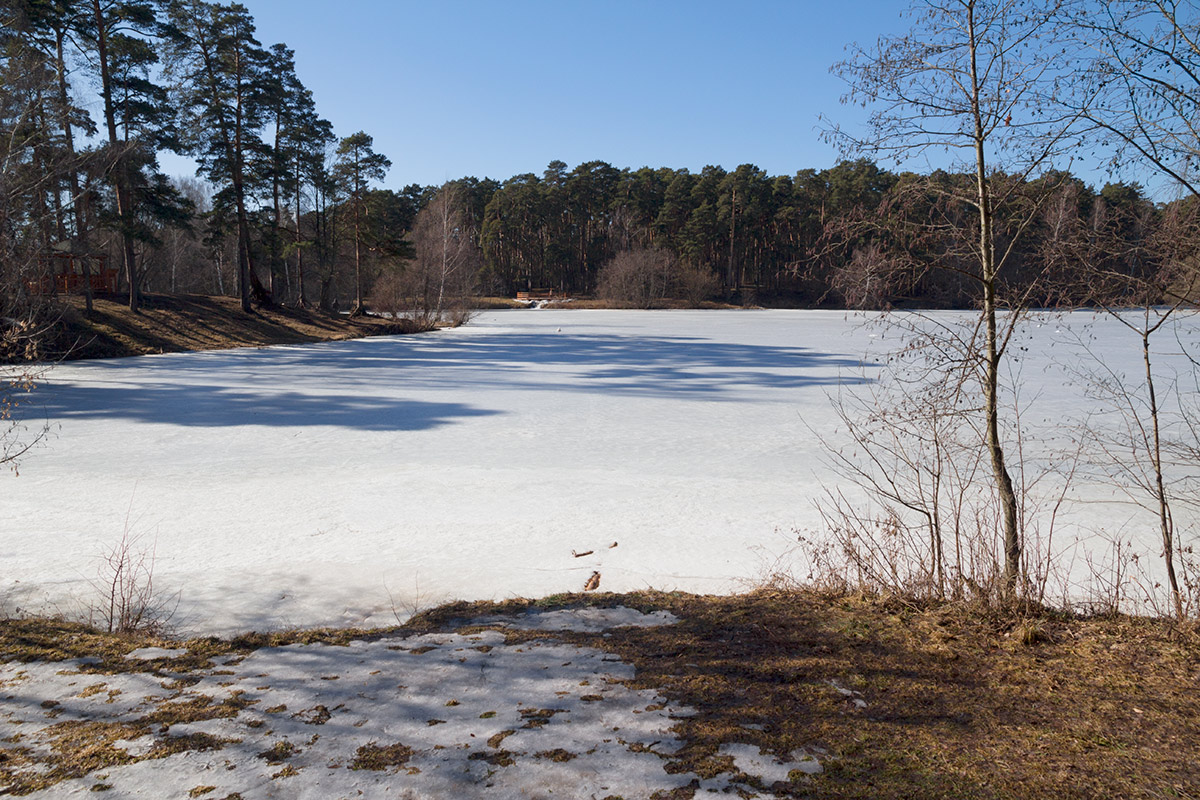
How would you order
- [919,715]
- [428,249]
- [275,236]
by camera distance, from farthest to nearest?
1. [428,249]
2. [275,236]
3. [919,715]

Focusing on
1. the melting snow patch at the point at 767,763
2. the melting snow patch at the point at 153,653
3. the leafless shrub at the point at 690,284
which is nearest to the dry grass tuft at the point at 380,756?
the melting snow patch at the point at 767,763

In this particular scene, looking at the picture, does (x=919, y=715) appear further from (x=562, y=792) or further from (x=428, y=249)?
(x=428, y=249)

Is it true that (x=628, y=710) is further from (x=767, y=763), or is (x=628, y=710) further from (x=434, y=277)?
(x=434, y=277)

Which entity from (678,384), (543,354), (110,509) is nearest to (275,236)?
(543,354)

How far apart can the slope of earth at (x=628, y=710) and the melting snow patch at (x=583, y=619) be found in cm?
14

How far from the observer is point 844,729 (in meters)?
2.52

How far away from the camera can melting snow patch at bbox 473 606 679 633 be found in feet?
13.0

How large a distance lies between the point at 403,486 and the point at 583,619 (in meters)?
5.27

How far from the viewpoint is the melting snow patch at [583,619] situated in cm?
397

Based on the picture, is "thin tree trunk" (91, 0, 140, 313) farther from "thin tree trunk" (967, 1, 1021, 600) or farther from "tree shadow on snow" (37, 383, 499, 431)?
"thin tree trunk" (967, 1, 1021, 600)

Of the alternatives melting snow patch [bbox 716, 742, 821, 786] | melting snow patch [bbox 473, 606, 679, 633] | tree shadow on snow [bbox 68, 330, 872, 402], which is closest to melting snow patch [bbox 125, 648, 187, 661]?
melting snow patch [bbox 473, 606, 679, 633]

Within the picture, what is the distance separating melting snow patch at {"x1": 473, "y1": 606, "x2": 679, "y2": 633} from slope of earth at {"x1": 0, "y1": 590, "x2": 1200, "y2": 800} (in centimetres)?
14

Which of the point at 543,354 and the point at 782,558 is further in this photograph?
the point at 543,354

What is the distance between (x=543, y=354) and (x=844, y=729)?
81.1ft
